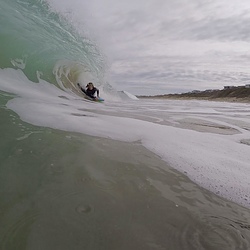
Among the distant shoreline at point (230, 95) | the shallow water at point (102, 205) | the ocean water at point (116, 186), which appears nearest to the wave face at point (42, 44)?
the ocean water at point (116, 186)

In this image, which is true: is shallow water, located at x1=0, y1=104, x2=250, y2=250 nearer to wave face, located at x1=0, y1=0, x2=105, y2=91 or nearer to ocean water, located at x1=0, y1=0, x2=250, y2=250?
ocean water, located at x1=0, y1=0, x2=250, y2=250

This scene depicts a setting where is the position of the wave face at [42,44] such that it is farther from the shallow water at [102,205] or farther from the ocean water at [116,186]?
the shallow water at [102,205]

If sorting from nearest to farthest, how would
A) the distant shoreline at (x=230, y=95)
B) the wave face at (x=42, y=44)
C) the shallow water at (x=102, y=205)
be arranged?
1. the shallow water at (x=102, y=205)
2. the wave face at (x=42, y=44)
3. the distant shoreline at (x=230, y=95)

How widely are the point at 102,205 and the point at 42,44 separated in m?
10.0

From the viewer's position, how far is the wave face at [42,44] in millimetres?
8352

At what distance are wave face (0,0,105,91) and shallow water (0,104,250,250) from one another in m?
5.90

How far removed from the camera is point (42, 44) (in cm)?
1020

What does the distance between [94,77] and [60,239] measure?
46.7 feet

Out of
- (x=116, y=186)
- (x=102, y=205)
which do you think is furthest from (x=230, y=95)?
(x=102, y=205)

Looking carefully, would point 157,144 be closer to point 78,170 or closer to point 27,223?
point 78,170

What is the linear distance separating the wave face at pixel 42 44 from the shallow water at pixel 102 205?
5.90m

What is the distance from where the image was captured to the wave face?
329 inches

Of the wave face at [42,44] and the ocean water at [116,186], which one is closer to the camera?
the ocean water at [116,186]

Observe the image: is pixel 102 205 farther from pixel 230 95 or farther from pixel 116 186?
pixel 230 95
